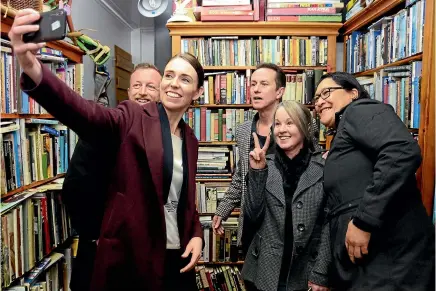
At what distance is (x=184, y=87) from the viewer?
1.28 meters

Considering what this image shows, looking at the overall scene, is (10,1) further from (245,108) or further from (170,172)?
(245,108)

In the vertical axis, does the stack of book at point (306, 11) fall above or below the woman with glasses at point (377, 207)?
above

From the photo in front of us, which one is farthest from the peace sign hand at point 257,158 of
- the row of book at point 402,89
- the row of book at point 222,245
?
the row of book at point 222,245

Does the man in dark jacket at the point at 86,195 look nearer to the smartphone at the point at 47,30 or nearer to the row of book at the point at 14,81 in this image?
the smartphone at the point at 47,30

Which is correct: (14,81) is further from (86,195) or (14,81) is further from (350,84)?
(350,84)

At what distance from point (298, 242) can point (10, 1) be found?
1.53m

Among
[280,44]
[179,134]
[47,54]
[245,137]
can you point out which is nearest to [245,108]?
[280,44]

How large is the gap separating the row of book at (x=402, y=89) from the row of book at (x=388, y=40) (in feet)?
0.24

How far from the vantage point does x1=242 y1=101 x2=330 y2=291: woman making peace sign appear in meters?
1.46

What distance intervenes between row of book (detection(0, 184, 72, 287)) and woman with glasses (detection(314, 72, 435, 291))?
4.29 feet

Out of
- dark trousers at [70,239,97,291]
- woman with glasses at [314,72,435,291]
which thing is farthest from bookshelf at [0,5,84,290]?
woman with glasses at [314,72,435,291]

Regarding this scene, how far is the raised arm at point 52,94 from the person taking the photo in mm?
719

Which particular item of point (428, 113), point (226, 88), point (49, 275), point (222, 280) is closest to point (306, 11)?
point (226, 88)

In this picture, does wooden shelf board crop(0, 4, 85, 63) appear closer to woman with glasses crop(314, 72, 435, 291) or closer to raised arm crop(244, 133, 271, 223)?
raised arm crop(244, 133, 271, 223)
